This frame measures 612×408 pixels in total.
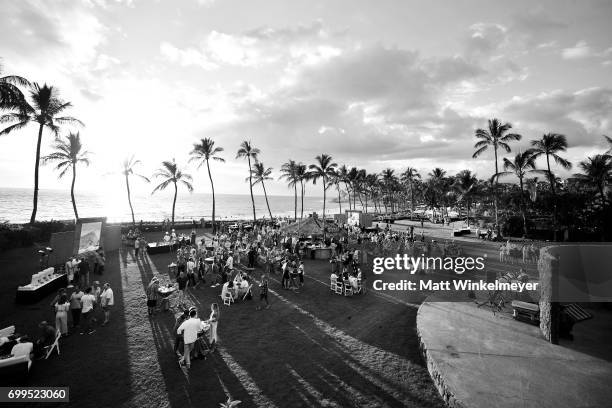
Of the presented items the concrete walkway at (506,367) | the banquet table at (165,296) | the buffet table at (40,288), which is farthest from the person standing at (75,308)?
the concrete walkway at (506,367)

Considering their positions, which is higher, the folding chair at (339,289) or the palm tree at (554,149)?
the palm tree at (554,149)

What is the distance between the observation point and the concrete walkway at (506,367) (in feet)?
20.2

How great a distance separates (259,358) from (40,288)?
1174cm

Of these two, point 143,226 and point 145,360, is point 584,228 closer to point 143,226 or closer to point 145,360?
point 145,360

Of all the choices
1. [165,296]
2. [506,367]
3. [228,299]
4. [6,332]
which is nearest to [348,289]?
[228,299]

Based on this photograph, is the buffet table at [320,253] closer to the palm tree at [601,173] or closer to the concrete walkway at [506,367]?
the concrete walkway at [506,367]

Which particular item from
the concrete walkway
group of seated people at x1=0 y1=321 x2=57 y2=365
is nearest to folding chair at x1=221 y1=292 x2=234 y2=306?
group of seated people at x1=0 y1=321 x2=57 y2=365

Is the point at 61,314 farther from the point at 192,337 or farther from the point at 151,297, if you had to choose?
the point at 192,337

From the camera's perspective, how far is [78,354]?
28.4 feet

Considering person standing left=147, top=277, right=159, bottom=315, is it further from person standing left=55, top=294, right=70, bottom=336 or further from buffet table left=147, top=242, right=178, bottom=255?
buffet table left=147, top=242, right=178, bottom=255

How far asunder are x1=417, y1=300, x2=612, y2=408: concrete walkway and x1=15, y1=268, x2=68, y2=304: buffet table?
53.7 feet

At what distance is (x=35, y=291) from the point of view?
12664 millimetres

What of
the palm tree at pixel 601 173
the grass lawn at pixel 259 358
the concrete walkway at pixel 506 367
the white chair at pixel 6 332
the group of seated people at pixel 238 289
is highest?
the palm tree at pixel 601 173

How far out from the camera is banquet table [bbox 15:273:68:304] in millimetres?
12531
